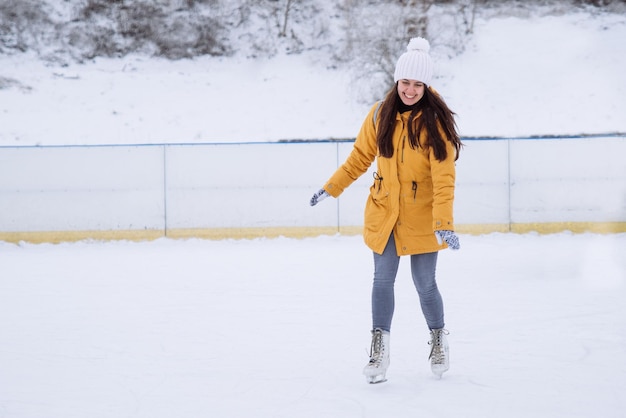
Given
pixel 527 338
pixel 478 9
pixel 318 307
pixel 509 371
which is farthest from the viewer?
pixel 478 9

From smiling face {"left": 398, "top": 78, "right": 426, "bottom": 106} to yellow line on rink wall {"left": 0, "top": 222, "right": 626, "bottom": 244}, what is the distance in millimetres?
7066

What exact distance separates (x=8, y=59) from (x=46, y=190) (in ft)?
43.1

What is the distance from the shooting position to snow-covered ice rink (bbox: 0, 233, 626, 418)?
282 centimetres

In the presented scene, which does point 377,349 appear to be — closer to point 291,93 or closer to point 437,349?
point 437,349

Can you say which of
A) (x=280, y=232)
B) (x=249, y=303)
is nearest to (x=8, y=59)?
(x=280, y=232)

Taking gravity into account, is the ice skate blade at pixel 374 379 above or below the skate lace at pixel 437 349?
below

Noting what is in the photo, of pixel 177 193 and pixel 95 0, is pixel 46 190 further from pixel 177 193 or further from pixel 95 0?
pixel 95 0

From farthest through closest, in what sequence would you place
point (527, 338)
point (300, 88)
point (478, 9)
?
point (478, 9) < point (300, 88) < point (527, 338)

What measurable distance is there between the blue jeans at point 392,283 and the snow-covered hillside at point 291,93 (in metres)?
14.5

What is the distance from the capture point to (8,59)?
21281mm

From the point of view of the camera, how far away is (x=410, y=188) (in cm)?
304

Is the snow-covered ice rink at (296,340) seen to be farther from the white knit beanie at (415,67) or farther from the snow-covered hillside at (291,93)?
the snow-covered hillside at (291,93)

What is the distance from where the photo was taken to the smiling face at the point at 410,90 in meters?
3.01

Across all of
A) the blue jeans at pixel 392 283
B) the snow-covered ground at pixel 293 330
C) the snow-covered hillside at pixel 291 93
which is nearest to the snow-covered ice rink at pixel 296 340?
the snow-covered ground at pixel 293 330
